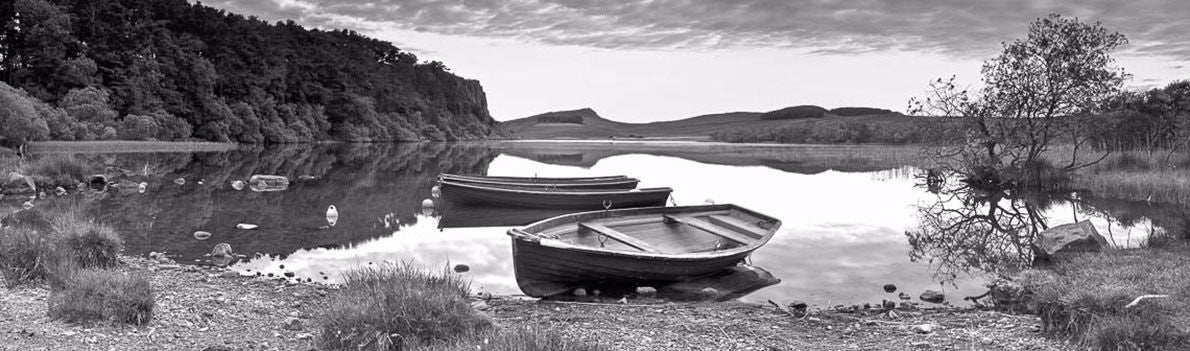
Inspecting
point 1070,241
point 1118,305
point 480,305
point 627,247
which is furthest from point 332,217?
point 1118,305

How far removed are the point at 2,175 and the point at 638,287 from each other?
2179 cm

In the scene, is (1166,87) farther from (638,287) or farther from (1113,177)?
(638,287)

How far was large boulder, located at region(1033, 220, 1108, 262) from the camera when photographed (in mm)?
12430

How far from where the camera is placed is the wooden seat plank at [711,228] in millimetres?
13008

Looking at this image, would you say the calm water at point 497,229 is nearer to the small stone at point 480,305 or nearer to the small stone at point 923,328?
the small stone at point 480,305

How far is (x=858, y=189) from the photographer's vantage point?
101 ft

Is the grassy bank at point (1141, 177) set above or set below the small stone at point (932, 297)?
above

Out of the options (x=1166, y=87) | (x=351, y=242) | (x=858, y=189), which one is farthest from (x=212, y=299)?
(x=1166, y=87)

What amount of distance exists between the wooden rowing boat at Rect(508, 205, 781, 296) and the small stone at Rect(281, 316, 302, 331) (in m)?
3.39

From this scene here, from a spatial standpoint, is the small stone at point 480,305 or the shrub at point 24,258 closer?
the shrub at point 24,258

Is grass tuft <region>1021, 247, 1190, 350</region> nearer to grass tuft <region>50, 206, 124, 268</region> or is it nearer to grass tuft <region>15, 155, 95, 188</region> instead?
grass tuft <region>50, 206, 124, 268</region>

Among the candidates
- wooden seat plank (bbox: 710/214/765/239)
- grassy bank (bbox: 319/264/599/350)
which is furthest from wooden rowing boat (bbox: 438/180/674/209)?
grassy bank (bbox: 319/264/599/350)

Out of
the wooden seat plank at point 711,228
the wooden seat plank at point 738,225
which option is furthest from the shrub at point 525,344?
the wooden seat plank at point 738,225

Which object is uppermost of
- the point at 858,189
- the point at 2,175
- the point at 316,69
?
the point at 316,69
